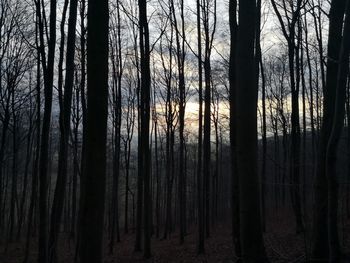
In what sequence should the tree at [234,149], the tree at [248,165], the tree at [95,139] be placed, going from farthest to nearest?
the tree at [234,149] → the tree at [248,165] → the tree at [95,139]

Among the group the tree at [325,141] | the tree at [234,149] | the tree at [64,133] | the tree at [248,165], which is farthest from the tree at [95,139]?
the tree at [64,133]

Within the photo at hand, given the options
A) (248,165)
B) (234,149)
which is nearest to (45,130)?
(234,149)

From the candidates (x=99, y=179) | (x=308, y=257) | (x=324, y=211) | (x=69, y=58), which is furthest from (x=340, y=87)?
(x=69, y=58)

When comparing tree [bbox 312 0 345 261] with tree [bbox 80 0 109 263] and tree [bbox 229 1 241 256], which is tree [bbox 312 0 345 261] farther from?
tree [bbox 80 0 109 263]

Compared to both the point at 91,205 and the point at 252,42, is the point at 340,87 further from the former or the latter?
the point at 91,205

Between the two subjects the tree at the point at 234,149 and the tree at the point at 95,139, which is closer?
A: the tree at the point at 95,139

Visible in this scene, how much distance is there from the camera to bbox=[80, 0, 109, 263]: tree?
306 centimetres

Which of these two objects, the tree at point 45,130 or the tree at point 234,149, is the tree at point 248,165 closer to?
the tree at point 234,149

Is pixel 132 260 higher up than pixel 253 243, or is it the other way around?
pixel 253 243

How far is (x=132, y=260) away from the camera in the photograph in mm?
13438

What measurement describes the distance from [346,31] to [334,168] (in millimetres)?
1334

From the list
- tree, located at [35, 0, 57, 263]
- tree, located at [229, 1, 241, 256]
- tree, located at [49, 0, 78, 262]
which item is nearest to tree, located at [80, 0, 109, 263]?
tree, located at [229, 1, 241, 256]

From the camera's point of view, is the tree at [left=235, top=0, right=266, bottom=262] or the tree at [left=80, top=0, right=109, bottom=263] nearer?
the tree at [left=80, top=0, right=109, bottom=263]

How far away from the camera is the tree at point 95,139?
3.06m
